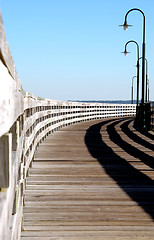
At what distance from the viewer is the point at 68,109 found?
2148 centimetres

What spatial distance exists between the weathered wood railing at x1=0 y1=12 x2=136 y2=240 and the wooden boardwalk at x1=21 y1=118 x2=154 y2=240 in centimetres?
42

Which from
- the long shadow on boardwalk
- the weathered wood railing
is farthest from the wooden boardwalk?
the weathered wood railing

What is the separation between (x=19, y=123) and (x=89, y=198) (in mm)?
2413

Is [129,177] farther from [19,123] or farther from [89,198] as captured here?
[19,123]

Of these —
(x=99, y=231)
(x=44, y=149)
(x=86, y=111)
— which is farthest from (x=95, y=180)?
(x=86, y=111)

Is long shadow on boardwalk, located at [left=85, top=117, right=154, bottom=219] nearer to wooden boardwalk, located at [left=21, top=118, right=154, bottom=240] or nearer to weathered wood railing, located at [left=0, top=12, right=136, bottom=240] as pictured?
wooden boardwalk, located at [left=21, top=118, right=154, bottom=240]

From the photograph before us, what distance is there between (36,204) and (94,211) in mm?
867

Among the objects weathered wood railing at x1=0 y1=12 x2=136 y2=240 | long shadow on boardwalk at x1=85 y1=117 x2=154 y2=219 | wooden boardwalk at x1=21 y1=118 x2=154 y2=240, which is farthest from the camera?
long shadow on boardwalk at x1=85 y1=117 x2=154 y2=219

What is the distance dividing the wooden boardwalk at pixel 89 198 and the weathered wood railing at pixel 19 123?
16.5 inches

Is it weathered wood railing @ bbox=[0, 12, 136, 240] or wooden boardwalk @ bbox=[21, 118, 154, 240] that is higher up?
weathered wood railing @ bbox=[0, 12, 136, 240]

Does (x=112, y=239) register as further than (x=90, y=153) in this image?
No

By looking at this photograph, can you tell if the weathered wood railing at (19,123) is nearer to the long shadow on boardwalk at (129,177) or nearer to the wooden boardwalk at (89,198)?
the wooden boardwalk at (89,198)

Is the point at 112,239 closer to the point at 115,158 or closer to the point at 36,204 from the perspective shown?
the point at 36,204

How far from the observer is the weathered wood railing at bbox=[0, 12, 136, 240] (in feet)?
5.52
